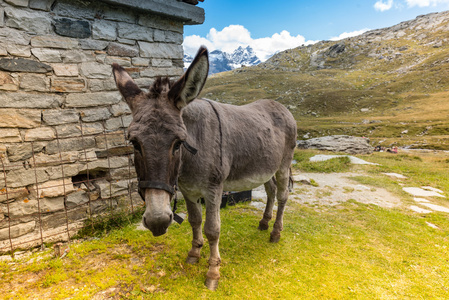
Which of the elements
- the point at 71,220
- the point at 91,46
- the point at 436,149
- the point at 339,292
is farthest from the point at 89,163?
the point at 436,149

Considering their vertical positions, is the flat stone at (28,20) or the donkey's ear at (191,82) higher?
the flat stone at (28,20)

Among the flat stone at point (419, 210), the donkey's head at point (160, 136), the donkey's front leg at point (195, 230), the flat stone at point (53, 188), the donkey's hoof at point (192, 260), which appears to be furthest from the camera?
the flat stone at point (419, 210)

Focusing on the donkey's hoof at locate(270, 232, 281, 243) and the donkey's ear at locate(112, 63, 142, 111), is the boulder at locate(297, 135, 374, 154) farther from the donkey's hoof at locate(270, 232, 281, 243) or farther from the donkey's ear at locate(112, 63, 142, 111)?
the donkey's ear at locate(112, 63, 142, 111)

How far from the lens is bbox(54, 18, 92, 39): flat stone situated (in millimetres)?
4699

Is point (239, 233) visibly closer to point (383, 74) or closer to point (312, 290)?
point (312, 290)

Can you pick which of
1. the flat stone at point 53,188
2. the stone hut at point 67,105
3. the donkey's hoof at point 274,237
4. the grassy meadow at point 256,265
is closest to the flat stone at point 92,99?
A: the stone hut at point 67,105

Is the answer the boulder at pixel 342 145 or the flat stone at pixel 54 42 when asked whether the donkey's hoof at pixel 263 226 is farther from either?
the boulder at pixel 342 145

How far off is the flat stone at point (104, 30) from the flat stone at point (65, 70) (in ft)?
2.92

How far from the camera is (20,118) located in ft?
14.5

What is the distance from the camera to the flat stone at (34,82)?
4406 mm

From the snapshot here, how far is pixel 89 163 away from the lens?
17.5ft

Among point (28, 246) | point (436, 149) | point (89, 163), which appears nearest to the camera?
point (28, 246)

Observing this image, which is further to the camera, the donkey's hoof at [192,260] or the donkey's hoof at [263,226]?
the donkey's hoof at [263,226]

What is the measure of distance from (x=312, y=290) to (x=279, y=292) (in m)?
0.55
